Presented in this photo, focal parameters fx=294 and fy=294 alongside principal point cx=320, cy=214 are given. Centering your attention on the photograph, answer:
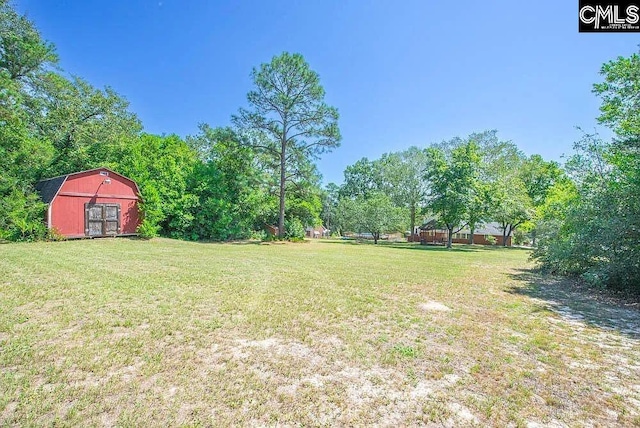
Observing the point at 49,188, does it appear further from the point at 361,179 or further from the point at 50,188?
the point at 361,179

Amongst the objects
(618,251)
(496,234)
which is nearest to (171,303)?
(618,251)

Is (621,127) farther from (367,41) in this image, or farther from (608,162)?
(367,41)

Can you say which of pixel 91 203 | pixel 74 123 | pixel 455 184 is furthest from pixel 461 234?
pixel 74 123

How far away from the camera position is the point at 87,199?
14398 mm

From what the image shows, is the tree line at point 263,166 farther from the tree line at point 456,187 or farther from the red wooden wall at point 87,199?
the red wooden wall at point 87,199

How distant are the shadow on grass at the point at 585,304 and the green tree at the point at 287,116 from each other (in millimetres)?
15815

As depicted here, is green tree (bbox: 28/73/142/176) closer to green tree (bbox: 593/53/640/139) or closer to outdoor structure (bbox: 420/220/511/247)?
green tree (bbox: 593/53/640/139)

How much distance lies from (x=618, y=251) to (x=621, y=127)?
4.68m

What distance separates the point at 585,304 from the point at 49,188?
20.1 m

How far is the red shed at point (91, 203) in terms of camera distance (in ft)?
43.9

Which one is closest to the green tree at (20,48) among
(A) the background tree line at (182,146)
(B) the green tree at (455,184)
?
(A) the background tree line at (182,146)

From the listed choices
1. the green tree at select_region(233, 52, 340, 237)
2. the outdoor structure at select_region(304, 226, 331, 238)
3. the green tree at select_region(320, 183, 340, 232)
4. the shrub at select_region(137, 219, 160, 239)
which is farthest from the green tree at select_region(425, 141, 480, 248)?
the green tree at select_region(320, 183, 340, 232)

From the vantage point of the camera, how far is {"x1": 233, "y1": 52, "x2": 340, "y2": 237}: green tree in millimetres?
20375

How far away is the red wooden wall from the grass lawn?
8.60m
